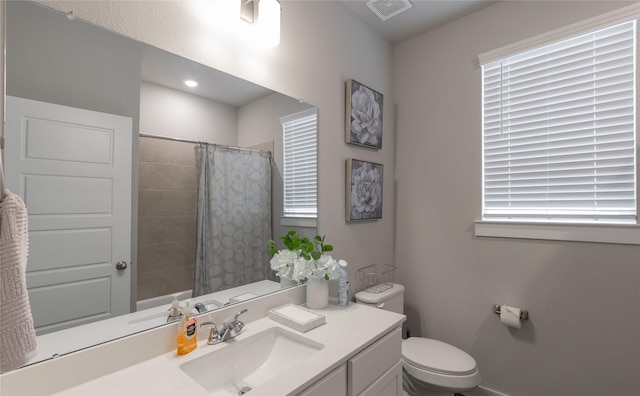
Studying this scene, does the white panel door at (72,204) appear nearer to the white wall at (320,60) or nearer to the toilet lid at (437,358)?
the white wall at (320,60)

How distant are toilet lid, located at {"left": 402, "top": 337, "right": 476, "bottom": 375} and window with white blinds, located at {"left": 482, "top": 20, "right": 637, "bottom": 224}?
0.85 meters

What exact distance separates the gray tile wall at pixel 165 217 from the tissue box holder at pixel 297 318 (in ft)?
1.28

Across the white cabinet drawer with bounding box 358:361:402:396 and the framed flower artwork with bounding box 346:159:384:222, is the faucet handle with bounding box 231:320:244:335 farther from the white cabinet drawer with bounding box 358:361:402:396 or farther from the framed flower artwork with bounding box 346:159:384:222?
the framed flower artwork with bounding box 346:159:384:222

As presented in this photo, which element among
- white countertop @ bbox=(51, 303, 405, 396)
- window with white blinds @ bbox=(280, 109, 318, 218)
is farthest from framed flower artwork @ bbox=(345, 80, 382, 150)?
white countertop @ bbox=(51, 303, 405, 396)

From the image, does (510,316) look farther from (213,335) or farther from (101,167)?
(101,167)

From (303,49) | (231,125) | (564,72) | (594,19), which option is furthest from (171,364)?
(594,19)

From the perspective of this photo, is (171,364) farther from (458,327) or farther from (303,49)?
(458,327)

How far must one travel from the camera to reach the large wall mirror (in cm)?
79

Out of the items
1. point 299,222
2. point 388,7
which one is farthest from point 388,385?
point 388,7

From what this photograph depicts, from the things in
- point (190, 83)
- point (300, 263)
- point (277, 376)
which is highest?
point (190, 83)

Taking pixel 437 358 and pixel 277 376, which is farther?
pixel 437 358

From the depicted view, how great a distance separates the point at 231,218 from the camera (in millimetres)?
1273

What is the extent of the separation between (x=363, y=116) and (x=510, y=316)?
1492mm

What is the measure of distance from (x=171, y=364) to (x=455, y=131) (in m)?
2.02
